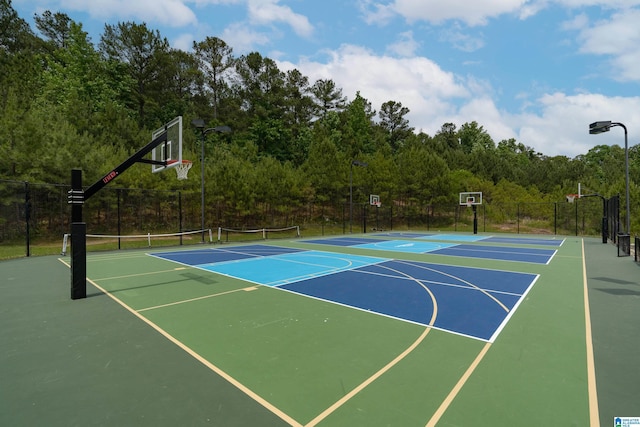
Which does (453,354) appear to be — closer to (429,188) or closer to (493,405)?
(493,405)

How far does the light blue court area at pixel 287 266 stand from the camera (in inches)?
Answer: 388

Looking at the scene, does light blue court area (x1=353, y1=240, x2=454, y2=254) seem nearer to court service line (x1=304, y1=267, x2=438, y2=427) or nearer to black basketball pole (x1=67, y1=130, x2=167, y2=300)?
court service line (x1=304, y1=267, x2=438, y2=427)

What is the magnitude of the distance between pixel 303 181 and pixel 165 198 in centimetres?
1288

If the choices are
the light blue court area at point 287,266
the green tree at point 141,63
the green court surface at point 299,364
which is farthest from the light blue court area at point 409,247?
the green tree at point 141,63

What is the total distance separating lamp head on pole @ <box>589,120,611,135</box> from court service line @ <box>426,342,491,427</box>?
14.0 m

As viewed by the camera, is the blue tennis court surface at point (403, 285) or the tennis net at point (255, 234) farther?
the tennis net at point (255, 234)

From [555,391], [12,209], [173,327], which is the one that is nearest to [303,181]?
[12,209]

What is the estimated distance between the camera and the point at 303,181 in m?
34.0

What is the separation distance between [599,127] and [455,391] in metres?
15.4

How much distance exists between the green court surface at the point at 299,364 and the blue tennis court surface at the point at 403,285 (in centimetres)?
39

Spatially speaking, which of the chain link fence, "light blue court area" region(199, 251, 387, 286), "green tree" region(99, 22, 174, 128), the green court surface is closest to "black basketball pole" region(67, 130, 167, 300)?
the green court surface

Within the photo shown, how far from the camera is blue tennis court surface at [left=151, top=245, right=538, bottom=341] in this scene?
6047 millimetres

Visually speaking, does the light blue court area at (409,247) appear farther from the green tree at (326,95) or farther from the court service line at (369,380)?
the green tree at (326,95)

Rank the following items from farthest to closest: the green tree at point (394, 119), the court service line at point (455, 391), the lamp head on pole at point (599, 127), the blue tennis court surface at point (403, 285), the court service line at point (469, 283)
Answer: the green tree at point (394, 119)
the lamp head on pole at point (599, 127)
the court service line at point (469, 283)
the blue tennis court surface at point (403, 285)
the court service line at point (455, 391)
